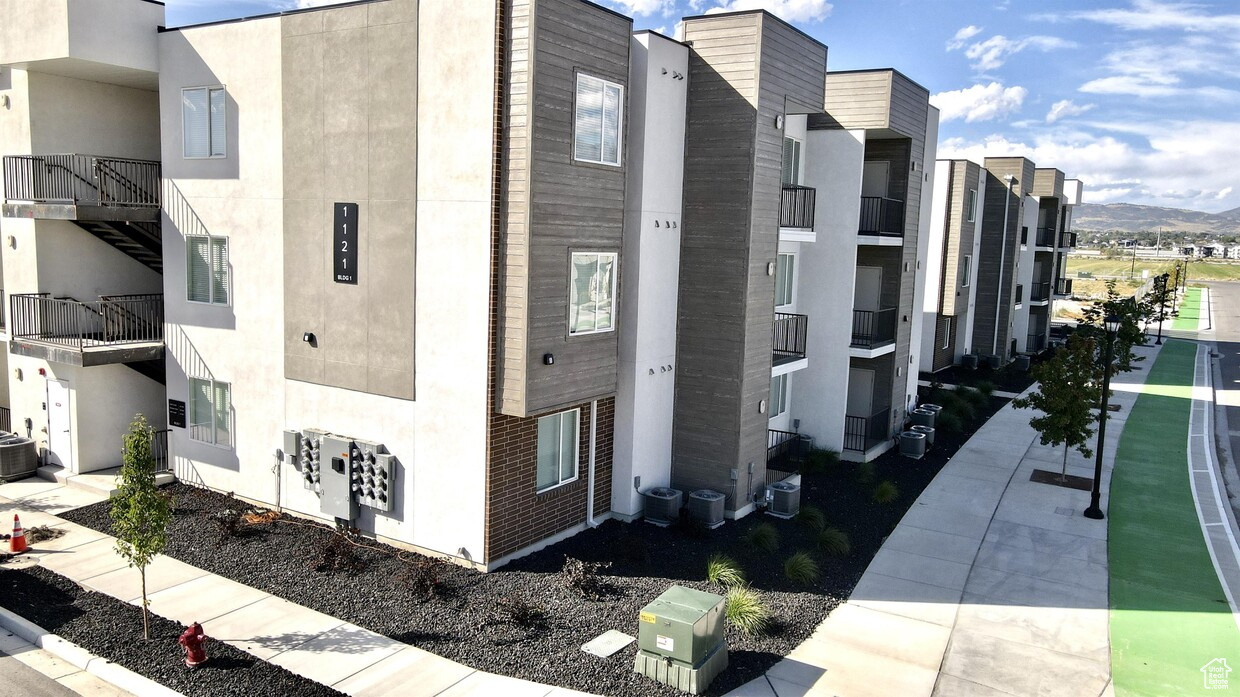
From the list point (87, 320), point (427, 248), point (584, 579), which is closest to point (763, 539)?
point (584, 579)

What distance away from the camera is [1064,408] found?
21250 mm

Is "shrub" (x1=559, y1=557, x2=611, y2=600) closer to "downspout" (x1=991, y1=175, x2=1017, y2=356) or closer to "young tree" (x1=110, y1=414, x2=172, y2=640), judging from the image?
"young tree" (x1=110, y1=414, x2=172, y2=640)

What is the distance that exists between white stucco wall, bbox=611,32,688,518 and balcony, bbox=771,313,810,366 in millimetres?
4200

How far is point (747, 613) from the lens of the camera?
12711mm

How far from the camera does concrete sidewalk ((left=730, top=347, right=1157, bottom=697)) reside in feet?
38.0

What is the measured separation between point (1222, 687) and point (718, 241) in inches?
435

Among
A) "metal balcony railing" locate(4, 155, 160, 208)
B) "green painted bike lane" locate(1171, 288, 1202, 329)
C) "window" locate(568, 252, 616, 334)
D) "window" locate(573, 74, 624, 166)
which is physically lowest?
"green painted bike lane" locate(1171, 288, 1202, 329)

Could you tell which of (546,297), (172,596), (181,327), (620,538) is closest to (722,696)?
(620,538)

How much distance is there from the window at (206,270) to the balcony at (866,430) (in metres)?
Answer: 16.0

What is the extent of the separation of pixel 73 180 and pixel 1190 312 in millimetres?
90267

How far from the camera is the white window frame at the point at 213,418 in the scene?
703 inches

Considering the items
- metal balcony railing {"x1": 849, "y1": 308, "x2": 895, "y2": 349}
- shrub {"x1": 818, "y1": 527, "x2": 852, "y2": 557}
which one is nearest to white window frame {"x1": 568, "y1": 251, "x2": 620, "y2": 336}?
shrub {"x1": 818, "y1": 527, "x2": 852, "y2": 557}

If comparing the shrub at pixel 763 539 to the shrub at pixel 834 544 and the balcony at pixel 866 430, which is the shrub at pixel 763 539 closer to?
the shrub at pixel 834 544

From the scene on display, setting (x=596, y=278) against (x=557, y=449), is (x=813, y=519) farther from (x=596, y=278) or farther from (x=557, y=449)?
(x=596, y=278)
